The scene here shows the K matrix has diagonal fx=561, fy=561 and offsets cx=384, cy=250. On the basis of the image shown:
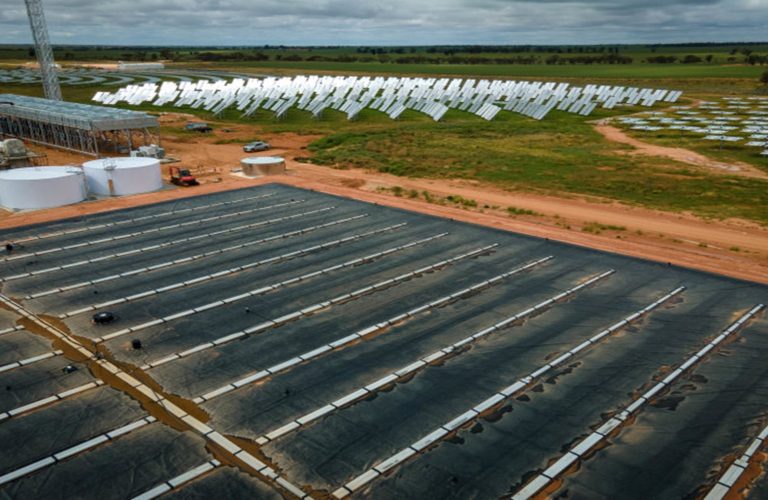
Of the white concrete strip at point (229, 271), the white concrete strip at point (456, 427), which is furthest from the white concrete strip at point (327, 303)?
the white concrete strip at point (456, 427)

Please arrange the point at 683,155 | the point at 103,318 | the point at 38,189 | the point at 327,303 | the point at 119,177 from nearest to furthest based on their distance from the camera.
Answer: the point at 103,318, the point at 327,303, the point at 38,189, the point at 119,177, the point at 683,155

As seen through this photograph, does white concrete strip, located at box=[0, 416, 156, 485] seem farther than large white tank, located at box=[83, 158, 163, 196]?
No

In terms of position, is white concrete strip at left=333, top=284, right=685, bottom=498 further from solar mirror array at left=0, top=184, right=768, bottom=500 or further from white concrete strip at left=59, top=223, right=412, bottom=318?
white concrete strip at left=59, top=223, right=412, bottom=318

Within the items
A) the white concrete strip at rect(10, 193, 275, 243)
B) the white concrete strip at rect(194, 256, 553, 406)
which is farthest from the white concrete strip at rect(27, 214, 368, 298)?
the white concrete strip at rect(194, 256, 553, 406)

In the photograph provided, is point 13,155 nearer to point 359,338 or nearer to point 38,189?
point 38,189

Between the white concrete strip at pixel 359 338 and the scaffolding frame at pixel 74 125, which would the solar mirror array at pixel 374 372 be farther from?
the scaffolding frame at pixel 74 125

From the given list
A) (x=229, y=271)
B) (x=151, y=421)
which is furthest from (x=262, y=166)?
(x=151, y=421)
